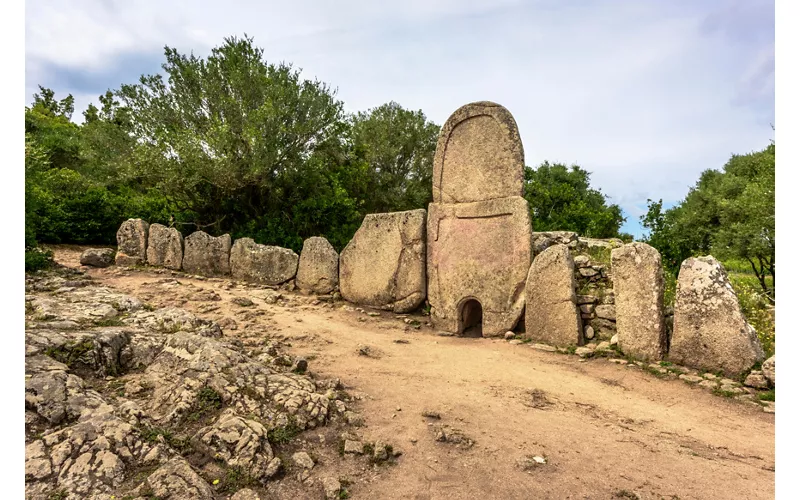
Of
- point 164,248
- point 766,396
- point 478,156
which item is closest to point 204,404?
point 766,396

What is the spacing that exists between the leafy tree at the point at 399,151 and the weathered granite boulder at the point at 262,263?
1168cm

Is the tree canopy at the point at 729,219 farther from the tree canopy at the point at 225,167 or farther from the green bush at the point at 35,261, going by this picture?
the green bush at the point at 35,261

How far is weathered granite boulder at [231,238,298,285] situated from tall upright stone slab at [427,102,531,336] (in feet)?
12.0

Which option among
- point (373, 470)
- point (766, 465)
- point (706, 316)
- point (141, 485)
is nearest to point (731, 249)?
point (706, 316)

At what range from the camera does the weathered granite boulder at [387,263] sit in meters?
8.75

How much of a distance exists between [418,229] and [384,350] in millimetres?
2916

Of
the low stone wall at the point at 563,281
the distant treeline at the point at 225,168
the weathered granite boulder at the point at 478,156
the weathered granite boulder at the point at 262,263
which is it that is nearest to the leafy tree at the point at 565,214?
the distant treeline at the point at 225,168

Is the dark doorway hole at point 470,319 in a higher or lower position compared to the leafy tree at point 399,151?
lower

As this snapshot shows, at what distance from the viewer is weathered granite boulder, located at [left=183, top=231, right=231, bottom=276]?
426 inches

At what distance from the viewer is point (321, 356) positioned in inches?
235

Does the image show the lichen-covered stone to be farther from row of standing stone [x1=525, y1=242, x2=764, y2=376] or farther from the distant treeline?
the distant treeline

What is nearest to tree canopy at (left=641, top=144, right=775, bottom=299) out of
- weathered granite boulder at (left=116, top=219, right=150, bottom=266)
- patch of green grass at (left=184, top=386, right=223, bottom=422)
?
patch of green grass at (left=184, top=386, right=223, bottom=422)

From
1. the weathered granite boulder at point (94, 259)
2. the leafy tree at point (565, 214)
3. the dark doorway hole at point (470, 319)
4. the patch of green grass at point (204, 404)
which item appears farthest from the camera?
the leafy tree at point (565, 214)

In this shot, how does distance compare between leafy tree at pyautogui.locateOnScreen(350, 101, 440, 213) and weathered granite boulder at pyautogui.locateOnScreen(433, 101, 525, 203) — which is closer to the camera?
weathered granite boulder at pyautogui.locateOnScreen(433, 101, 525, 203)
